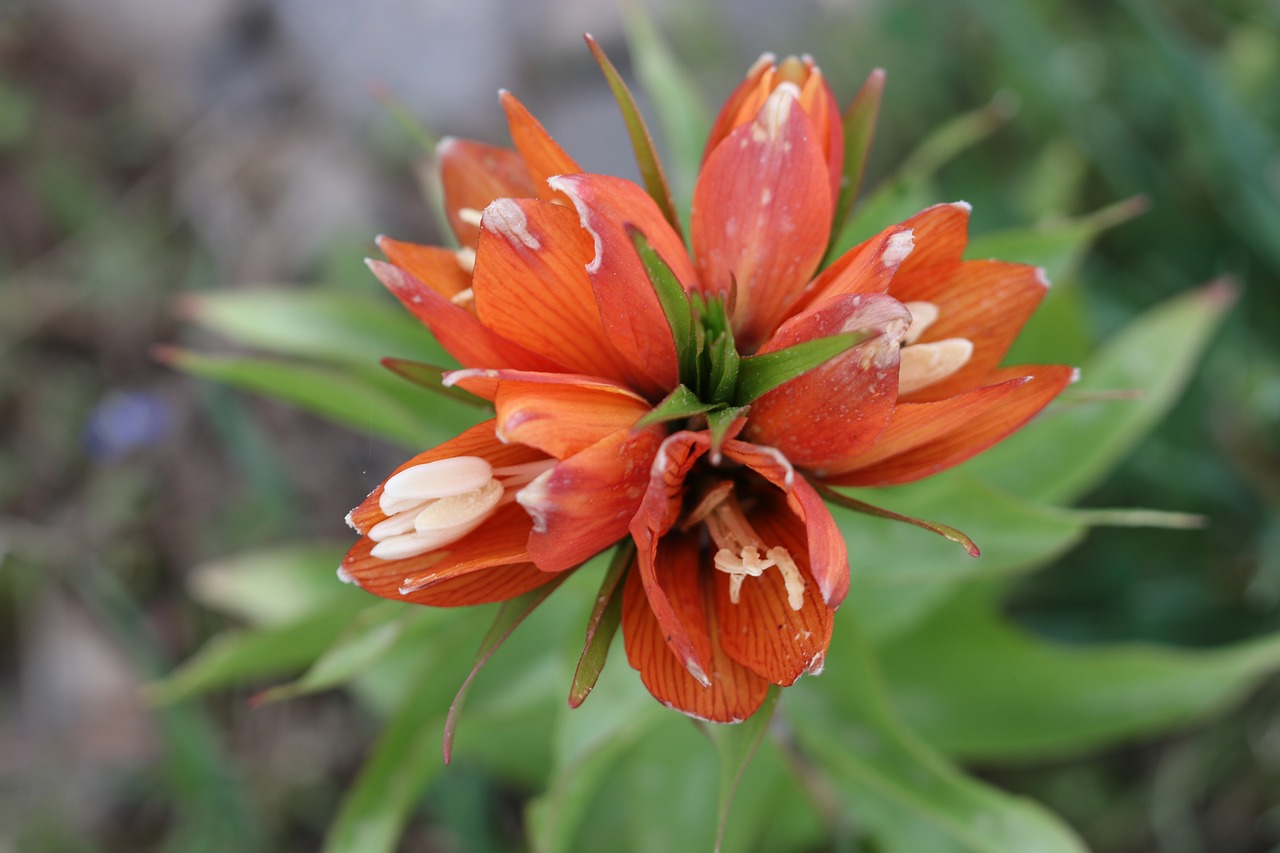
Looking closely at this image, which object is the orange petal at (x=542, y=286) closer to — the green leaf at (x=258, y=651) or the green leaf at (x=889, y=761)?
the green leaf at (x=889, y=761)

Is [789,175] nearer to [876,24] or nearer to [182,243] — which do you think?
[876,24]

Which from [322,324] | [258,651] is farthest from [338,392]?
[258,651]

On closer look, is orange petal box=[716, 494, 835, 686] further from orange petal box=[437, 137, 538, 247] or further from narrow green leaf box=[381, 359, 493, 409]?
orange petal box=[437, 137, 538, 247]

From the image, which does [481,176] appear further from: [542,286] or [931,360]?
[931,360]

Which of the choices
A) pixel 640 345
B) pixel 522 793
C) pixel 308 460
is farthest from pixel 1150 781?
pixel 308 460

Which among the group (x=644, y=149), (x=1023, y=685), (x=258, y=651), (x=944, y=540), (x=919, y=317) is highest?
(x=644, y=149)

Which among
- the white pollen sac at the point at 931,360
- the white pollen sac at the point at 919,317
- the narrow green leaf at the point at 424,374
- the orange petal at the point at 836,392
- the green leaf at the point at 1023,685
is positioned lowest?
the green leaf at the point at 1023,685

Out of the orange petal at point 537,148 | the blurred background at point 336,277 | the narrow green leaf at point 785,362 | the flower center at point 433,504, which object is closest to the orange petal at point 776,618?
the narrow green leaf at point 785,362
